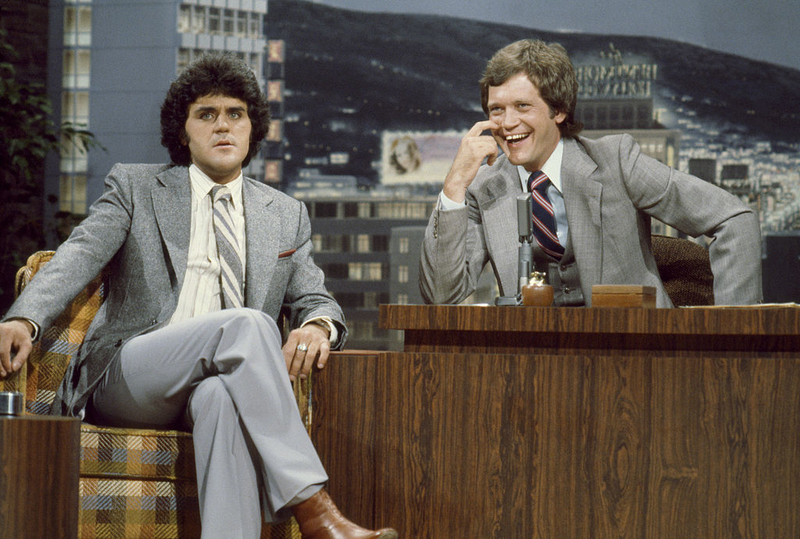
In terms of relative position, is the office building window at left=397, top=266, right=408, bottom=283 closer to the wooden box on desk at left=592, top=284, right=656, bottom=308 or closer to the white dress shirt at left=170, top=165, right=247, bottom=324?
the white dress shirt at left=170, top=165, right=247, bottom=324

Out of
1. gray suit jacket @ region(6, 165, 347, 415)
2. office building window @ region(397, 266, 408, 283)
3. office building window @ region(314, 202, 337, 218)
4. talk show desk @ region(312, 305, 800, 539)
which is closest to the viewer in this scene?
talk show desk @ region(312, 305, 800, 539)

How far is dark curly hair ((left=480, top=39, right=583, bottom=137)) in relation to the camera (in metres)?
2.39

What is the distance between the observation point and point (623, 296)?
5.77ft

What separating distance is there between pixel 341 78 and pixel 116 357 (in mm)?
2699

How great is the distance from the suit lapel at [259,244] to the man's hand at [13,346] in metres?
0.53

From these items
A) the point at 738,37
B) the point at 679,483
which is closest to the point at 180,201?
the point at 679,483

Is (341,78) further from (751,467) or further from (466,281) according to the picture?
(751,467)

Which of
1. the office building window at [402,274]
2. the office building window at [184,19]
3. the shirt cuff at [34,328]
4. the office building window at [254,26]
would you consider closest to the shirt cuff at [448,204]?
the shirt cuff at [34,328]

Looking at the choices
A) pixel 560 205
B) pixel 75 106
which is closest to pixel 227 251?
pixel 560 205

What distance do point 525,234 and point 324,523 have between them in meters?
0.77

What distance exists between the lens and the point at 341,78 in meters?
4.43

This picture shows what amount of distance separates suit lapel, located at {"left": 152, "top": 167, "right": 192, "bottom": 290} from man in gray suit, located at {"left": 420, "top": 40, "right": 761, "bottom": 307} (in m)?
0.60

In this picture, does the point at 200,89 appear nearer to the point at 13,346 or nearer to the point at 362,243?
the point at 13,346

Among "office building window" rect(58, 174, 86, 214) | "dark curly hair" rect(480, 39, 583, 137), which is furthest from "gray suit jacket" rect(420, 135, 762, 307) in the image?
"office building window" rect(58, 174, 86, 214)
